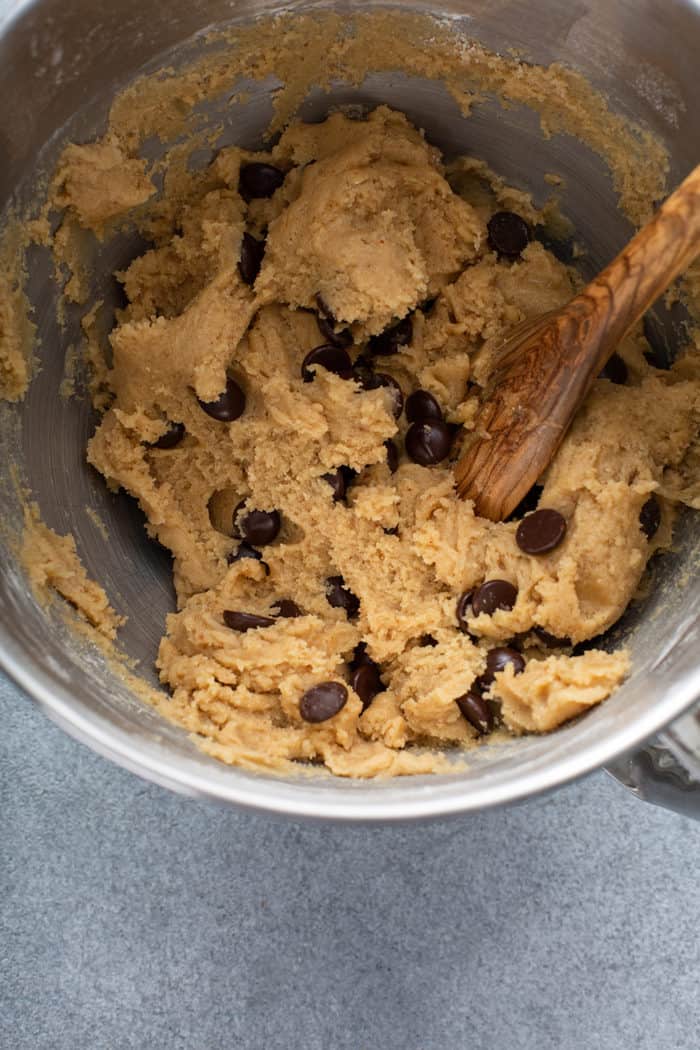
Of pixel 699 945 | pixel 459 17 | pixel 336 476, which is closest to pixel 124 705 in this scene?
pixel 336 476

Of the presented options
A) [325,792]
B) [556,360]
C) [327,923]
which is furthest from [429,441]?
[327,923]

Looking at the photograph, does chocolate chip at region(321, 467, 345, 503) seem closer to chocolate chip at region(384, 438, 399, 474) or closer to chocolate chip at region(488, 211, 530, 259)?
chocolate chip at region(384, 438, 399, 474)

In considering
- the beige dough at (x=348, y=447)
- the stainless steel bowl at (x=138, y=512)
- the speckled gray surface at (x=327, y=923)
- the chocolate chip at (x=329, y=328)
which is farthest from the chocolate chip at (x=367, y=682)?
the chocolate chip at (x=329, y=328)

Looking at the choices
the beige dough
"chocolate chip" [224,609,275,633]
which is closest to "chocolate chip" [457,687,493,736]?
the beige dough

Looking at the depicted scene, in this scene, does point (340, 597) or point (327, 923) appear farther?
point (327, 923)

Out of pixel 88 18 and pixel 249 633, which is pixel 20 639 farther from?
pixel 88 18

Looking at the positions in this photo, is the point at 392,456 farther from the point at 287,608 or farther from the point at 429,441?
the point at 287,608
